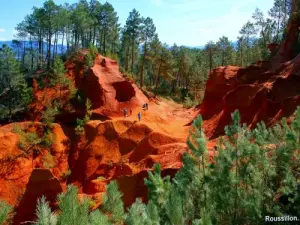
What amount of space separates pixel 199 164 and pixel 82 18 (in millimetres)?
50149

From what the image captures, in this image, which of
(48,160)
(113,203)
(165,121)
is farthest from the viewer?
(165,121)

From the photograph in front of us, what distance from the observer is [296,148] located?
11.0 m

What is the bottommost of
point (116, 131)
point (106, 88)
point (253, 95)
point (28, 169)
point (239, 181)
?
point (28, 169)

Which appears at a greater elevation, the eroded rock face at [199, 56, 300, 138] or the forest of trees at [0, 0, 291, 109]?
the forest of trees at [0, 0, 291, 109]

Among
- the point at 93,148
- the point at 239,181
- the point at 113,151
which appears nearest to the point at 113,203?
the point at 239,181

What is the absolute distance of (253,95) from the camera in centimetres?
2922

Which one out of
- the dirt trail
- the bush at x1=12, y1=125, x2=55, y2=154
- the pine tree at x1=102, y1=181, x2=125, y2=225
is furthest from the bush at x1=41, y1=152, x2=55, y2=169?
the pine tree at x1=102, y1=181, x2=125, y2=225

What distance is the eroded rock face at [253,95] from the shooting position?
84.2 ft

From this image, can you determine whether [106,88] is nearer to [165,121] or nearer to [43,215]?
[165,121]

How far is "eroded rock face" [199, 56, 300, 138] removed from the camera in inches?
1010

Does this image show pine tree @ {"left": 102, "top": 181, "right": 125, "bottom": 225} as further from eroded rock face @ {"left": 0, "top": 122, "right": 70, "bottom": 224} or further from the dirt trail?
the dirt trail

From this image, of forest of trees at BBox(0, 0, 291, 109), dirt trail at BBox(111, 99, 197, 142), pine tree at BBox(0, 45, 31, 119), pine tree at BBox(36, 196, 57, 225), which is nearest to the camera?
pine tree at BBox(36, 196, 57, 225)

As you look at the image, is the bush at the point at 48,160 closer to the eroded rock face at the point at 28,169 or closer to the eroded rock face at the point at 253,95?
the eroded rock face at the point at 28,169

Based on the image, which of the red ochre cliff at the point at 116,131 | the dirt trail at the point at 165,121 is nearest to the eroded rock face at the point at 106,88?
the red ochre cliff at the point at 116,131
